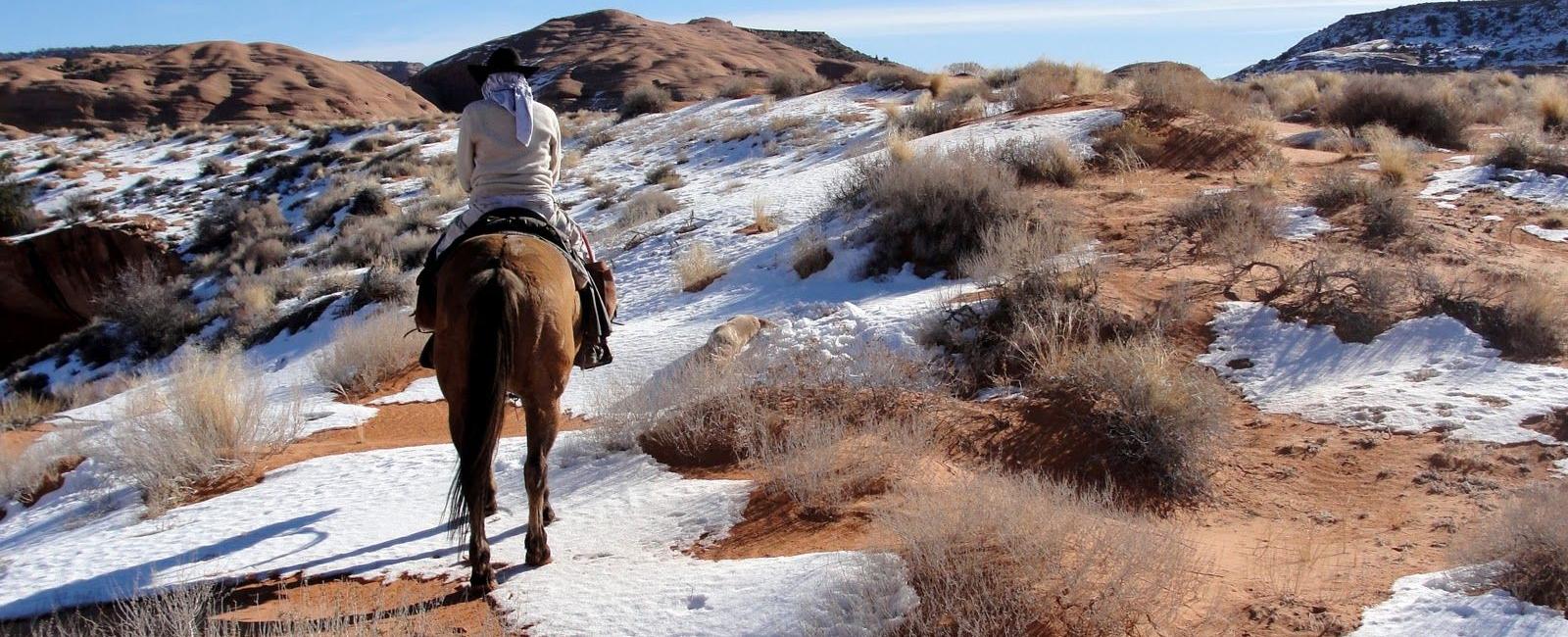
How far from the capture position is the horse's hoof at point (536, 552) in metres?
4.59

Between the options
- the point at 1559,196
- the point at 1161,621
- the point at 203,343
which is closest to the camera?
the point at 1161,621

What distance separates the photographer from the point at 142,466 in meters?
6.38

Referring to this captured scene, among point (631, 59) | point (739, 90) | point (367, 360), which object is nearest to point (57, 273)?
point (739, 90)

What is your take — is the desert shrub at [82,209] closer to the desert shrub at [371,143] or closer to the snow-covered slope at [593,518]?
the desert shrub at [371,143]

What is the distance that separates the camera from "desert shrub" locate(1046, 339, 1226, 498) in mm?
5484

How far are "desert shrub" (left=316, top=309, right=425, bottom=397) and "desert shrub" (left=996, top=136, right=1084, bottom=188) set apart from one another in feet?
26.3

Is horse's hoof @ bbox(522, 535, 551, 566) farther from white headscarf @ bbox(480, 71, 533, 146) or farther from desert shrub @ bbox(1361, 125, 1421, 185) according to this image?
desert shrub @ bbox(1361, 125, 1421, 185)

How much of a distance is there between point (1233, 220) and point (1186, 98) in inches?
257

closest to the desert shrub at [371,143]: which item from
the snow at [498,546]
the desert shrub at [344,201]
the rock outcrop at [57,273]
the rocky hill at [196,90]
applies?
the desert shrub at [344,201]

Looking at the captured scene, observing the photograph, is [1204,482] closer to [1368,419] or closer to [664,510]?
[1368,419]

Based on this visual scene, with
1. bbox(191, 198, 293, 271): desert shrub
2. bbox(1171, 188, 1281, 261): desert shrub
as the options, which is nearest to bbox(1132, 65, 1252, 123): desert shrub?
bbox(1171, 188, 1281, 261): desert shrub

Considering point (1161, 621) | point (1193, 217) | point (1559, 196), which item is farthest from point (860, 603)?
point (1559, 196)

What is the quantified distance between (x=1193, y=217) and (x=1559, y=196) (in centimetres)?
491

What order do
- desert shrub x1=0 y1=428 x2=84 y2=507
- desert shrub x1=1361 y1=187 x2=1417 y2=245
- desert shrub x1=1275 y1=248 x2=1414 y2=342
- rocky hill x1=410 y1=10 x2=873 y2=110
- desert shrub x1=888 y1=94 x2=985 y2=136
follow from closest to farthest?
desert shrub x1=0 y1=428 x2=84 y2=507, desert shrub x1=1275 y1=248 x2=1414 y2=342, desert shrub x1=1361 y1=187 x2=1417 y2=245, desert shrub x1=888 y1=94 x2=985 y2=136, rocky hill x1=410 y1=10 x2=873 y2=110
